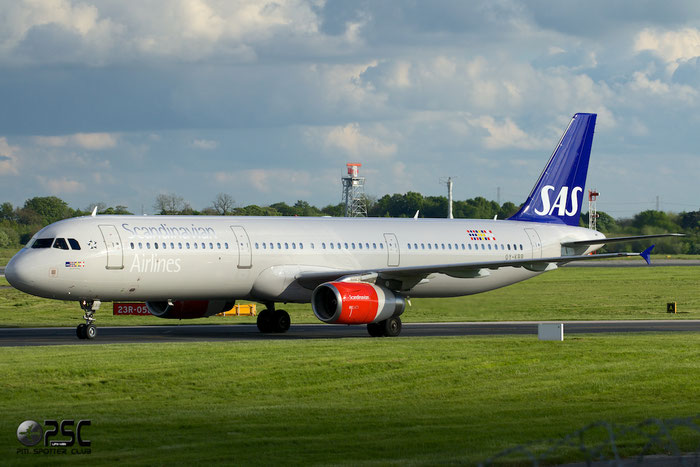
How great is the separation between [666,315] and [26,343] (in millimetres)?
31878

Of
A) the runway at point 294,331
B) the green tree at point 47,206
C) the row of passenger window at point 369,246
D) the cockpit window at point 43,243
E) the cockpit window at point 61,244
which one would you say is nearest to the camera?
the cockpit window at point 61,244

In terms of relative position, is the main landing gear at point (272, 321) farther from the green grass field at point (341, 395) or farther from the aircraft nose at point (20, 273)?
the aircraft nose at point (20, 273)

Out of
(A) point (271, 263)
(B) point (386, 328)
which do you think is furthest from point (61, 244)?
(B) point (386, 328)

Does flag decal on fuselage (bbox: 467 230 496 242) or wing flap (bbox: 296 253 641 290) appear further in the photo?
flag decal on fuselage (bbox: 467 230 496 242)

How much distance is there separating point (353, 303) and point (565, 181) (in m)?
18.4

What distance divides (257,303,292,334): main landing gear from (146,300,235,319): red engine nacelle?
1370mm

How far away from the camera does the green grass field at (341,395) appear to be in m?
16.5

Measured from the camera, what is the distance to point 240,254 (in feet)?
121

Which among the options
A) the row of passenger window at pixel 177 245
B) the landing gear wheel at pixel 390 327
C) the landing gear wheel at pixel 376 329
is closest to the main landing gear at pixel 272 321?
the landing gear wheel at pixel 376 329

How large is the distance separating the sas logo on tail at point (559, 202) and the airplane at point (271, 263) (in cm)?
301

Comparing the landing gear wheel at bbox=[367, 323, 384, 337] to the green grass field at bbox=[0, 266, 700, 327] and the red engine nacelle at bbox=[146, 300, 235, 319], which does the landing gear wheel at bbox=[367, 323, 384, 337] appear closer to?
the green grass field at bbox=[0, 266, 700, 327]

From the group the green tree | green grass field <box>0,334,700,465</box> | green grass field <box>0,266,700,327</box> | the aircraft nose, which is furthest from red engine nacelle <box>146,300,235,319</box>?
the green tree

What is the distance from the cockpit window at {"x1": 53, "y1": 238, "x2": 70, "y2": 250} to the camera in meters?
33.8

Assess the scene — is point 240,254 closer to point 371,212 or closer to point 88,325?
point 88,325
